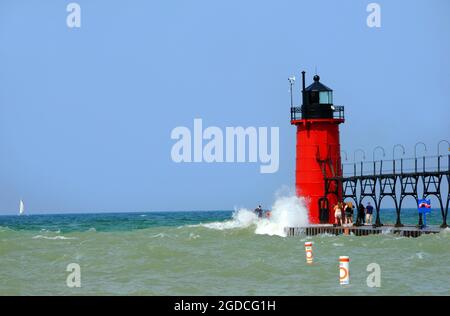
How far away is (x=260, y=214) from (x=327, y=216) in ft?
27.1

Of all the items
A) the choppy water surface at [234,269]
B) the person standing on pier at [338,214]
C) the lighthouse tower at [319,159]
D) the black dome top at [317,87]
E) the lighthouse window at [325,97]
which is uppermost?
the black dome top at [317,87]

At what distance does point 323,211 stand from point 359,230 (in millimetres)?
6616

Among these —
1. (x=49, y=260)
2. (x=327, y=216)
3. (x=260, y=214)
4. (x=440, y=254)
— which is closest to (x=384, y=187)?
(x=327, y=216)

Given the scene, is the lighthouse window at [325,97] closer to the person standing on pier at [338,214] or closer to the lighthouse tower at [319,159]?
the lighthouse tower at [319,159]

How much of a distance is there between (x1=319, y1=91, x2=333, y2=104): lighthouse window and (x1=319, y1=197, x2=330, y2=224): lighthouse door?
18.4 ft

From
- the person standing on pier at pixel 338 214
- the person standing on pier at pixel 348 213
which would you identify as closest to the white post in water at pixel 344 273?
the person standing on pier at pixel 338 214

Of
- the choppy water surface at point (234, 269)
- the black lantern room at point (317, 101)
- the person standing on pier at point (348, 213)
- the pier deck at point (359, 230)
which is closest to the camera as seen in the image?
the choppy water surface at point (234, 269)

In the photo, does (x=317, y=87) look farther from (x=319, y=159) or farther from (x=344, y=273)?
(x=344, y=273)

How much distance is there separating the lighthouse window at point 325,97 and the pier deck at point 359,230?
7503mm

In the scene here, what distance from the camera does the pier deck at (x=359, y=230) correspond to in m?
42.7

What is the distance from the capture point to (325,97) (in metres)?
53.6
